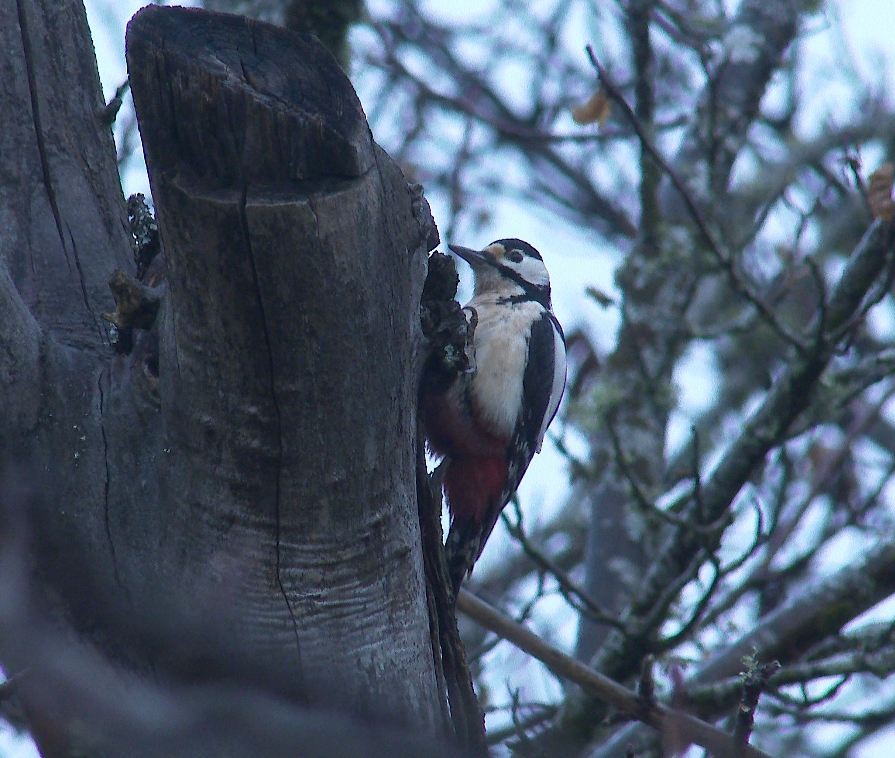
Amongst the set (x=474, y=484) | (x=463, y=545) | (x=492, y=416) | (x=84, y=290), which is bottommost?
(x=84, y=290)

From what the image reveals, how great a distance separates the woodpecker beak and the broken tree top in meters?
3.14

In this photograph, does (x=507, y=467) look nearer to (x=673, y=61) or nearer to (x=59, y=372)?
(x=59, y=372)

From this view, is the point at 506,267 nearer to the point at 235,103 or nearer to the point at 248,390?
the point at 248,390

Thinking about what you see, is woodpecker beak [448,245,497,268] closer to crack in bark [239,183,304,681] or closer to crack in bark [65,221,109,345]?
crack in bark [65,221,109,345]

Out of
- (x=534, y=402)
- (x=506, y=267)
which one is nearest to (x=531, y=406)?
(x=534, y=402)

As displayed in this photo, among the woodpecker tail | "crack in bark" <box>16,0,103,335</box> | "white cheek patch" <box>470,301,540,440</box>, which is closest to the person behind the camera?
"crack in bark" <box>16,0,103,335</box>

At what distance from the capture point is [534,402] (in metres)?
4.85

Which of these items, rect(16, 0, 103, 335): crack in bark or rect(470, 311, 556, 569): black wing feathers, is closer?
rect(16, 0, 103, 335): crack in bark

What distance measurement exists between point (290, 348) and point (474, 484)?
2.47m

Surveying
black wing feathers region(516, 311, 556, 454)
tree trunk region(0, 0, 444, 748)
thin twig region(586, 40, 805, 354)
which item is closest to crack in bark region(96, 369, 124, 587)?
tree trunk region(0, 0, 444, 748)

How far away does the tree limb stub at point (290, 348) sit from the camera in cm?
221

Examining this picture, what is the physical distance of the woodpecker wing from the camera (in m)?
4.79

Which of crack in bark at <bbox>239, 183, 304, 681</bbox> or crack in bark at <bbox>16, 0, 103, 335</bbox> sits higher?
crack in bark at <bbox>16, 0, 103, 335</bbox>

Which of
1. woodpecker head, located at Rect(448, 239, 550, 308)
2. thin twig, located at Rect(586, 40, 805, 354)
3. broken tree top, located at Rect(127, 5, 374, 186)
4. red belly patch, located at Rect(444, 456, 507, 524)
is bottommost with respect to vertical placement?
broken tree top, located at Rect(127, 5, 374, 186)
